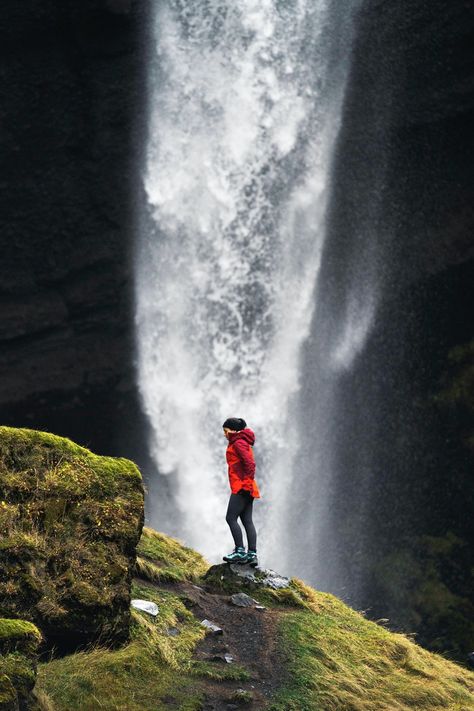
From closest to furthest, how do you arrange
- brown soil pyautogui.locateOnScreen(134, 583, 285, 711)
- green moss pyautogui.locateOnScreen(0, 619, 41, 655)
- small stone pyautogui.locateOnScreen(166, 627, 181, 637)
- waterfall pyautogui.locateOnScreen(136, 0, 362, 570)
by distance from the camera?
green moss pyautogui.locateOnScreen(0, 619, 41, 655), brown soil pyautogui.locateOnScreen(134, 583, 285, 711), small stone pyautogui.locateOnScreen(166, 627, 181, 637), waterfall pyautogui.locateOnScreen(136, 0, 362, 570)

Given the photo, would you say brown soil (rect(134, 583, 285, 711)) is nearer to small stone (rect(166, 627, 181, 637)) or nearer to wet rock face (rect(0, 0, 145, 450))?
small stone (rect(166, 627, 181, 637))

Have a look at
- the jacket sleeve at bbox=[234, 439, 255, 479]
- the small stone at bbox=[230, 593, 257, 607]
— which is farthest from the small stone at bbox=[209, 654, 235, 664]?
the jacket sleeve at bbox=[234, 439, 255, 479]

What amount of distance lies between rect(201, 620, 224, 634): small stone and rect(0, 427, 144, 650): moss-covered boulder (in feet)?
4.20

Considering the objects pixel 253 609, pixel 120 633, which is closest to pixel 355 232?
pixel 253 609

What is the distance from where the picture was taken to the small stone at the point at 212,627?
829 cm

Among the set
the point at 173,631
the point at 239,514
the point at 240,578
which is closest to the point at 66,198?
the point at 239,514

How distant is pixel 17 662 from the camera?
5586mm

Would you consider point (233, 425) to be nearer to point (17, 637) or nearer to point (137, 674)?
point (137, 674)

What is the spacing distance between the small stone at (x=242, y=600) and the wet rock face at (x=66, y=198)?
579 inches

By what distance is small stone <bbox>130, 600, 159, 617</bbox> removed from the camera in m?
8.07

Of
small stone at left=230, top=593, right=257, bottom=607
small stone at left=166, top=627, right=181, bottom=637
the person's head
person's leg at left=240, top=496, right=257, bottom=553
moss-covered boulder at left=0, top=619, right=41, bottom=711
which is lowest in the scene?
moss-covered boulder at left=0, top=619, right=41, bottom=711

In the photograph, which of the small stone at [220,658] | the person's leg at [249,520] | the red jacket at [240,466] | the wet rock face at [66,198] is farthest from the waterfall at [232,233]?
the small stone at [220,658]

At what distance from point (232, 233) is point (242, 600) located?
52.7 ft

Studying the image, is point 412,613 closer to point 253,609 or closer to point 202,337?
point 202,337
